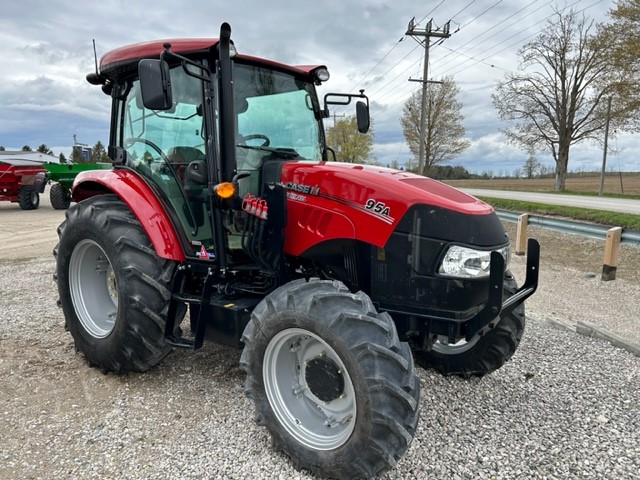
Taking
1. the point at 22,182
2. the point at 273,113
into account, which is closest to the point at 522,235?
the point at 273,113

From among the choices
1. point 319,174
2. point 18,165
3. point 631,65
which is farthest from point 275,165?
point 631,65

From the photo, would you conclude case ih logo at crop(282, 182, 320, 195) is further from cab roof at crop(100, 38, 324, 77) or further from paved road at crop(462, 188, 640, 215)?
paved road at crop(462, 188, 640, 215)

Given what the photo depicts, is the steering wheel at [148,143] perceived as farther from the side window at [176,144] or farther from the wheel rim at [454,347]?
the wheel rim at [454,347]

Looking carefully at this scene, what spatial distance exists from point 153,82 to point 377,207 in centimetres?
139

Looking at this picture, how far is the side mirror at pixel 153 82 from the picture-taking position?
2.64 meters

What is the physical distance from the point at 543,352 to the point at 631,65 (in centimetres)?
1753

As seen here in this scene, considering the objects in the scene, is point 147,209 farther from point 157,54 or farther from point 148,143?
point 157,54

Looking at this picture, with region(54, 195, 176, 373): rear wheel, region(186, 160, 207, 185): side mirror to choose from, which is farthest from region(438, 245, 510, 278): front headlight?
region(54, 195, 176, 373): rear wheel

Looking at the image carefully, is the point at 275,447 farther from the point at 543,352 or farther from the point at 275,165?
the point at 543,352

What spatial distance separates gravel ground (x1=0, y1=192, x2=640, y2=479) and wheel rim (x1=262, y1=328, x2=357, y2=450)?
0.21 meters

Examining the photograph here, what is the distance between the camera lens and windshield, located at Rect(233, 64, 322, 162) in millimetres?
3230

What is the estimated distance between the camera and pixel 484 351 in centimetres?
344

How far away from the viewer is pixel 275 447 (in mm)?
2693

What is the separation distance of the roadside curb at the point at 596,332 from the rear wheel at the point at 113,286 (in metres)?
3.72
